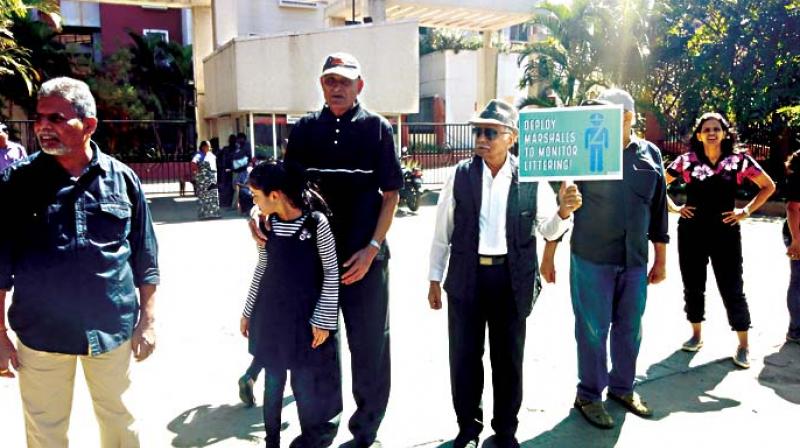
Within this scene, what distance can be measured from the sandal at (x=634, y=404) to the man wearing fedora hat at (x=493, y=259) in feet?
3.07

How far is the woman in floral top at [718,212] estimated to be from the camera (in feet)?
15.6

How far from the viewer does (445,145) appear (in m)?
19.9

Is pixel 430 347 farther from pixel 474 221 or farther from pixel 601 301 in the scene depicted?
pixel 474 221

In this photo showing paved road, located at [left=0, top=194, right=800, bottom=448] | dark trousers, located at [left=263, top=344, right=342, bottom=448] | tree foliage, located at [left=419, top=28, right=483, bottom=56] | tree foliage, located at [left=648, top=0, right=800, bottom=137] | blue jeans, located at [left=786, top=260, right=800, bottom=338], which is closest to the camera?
dark trousers, located at [left=263, top=344, right=342, bottom=448]

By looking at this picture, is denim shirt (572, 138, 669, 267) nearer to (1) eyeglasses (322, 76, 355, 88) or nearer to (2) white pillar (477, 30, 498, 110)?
(1) eyeglasses (322, 76, 355, 88)

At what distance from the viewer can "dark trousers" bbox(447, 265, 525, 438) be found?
3.36 m

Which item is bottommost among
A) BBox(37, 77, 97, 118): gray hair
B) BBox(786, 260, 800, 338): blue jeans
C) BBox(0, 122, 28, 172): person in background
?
BBox(786, 260, 800, 338): blue jeans

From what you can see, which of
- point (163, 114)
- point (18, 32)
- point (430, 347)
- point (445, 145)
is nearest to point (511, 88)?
point (445, 145)

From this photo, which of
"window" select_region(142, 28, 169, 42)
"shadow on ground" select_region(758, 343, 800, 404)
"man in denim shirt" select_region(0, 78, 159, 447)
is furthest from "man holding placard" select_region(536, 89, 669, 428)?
"window" select_region(142, 28, 169, 42)

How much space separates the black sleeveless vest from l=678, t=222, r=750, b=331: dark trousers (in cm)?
211

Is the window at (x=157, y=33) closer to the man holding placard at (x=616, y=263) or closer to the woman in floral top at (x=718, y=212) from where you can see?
the woman in floral top at (x=718, y=212)

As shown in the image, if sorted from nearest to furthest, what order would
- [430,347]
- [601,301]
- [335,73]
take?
[335,73] → [601,301] → [430,347]

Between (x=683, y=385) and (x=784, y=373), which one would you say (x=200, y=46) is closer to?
(x=683, y=385)

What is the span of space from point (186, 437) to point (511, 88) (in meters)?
30.4
